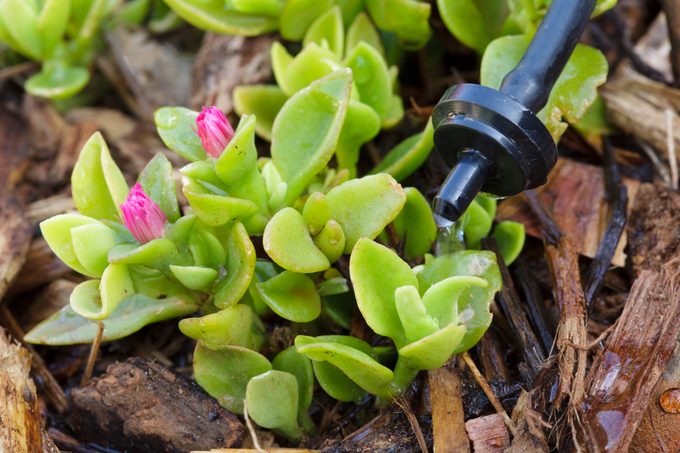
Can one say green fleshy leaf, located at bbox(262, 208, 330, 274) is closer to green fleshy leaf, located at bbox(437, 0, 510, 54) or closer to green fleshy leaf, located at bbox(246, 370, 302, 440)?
green fleshy leaf, located at bbox(246, 370, 302, 440)

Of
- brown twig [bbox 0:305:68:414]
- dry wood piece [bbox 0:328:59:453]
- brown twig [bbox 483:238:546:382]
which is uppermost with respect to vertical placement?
brown twig [bbox 483:238:546:382]

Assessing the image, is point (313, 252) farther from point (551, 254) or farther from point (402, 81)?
point (402, 81)

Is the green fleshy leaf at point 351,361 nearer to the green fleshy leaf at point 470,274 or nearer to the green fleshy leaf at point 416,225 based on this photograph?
the green fleshy leaf at point 470,274

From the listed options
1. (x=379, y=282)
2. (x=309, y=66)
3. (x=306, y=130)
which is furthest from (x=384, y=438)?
(x=309, y=66)

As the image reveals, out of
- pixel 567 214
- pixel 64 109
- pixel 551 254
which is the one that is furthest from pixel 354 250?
pixel 64 109

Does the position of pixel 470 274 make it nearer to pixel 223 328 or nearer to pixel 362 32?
pixel 223 328

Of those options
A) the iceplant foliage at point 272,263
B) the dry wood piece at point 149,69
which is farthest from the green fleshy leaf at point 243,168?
the dry wood piece at point 149,69

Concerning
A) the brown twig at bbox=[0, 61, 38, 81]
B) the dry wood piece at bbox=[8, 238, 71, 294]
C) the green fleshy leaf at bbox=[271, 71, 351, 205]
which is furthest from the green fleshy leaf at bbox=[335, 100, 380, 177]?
the brown twig at bbox=[0, 61, 38, 81]
